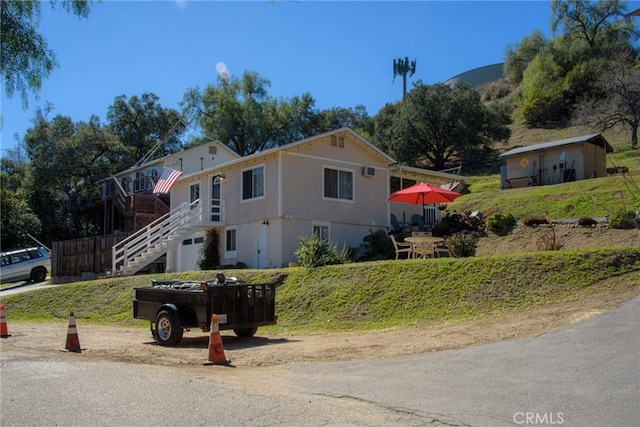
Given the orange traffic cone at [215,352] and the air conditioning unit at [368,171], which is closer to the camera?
the orange traffic cone at [215,352]

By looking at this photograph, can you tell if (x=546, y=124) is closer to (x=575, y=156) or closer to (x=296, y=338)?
(x=575, y=156)

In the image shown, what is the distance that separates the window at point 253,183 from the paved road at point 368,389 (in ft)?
49.2

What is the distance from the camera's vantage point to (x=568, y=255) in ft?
47.9

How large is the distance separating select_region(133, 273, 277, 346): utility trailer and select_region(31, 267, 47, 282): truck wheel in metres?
22.3

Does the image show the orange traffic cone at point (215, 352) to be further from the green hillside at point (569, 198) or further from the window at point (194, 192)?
the green hillside at point (569, 198)

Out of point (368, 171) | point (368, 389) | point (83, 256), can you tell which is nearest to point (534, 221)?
point (368, 171)

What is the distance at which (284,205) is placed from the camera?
2352 cm

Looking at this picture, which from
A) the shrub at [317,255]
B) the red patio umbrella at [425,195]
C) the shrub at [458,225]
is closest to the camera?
the shrub at [317,255]

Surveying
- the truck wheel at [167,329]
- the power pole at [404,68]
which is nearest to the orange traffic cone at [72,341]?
the truck wheel at [167,329]

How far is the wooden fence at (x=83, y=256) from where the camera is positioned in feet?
99.9

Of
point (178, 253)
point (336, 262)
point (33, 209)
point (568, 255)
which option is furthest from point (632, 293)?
point (33, 209)

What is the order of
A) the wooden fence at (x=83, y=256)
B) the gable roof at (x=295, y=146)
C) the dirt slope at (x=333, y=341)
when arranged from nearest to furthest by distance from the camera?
1. the dirt slope at (x=333, y=341)
2. the gable roof at (x=295, y=146)
3. the wooden fence at (x=83, y=256)

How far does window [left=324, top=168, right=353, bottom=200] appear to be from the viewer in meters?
25.3

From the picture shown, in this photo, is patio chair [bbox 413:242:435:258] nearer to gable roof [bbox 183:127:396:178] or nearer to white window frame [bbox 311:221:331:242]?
white window frame [bbox 311:221:331:242]
